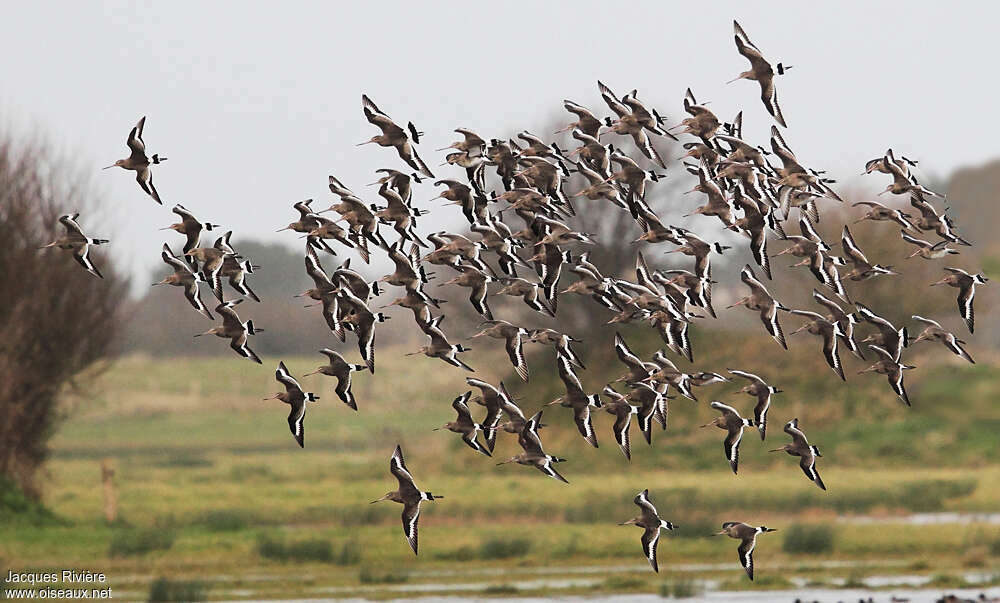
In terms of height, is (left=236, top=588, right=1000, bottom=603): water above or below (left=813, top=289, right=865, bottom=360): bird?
below

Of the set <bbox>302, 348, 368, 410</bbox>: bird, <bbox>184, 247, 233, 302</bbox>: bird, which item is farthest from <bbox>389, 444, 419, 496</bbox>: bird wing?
<bbox>184, 247, 233, 302</bbox>: bird

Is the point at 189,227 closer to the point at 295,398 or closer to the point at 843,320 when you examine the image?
the point at 295,398

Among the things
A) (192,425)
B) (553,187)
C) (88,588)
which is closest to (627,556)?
(88,588)

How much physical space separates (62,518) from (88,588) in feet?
31.2

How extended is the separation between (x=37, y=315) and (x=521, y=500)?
1600cm

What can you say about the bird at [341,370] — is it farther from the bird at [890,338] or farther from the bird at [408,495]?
the bird at [890,338]

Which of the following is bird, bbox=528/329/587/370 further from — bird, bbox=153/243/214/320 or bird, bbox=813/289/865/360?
bird, bbox=153/243/214/320

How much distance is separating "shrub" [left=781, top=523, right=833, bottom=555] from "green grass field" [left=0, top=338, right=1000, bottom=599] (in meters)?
0.06

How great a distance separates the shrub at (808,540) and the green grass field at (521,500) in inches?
2.4

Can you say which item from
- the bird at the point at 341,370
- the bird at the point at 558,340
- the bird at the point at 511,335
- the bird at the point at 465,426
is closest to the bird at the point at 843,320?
the bird at the point at 558,340

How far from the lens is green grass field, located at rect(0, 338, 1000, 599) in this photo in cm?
4788

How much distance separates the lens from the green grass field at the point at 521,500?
4788cm

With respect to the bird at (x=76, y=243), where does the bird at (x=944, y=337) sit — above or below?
below

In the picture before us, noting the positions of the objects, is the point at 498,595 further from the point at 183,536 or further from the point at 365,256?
the point at 365,256
